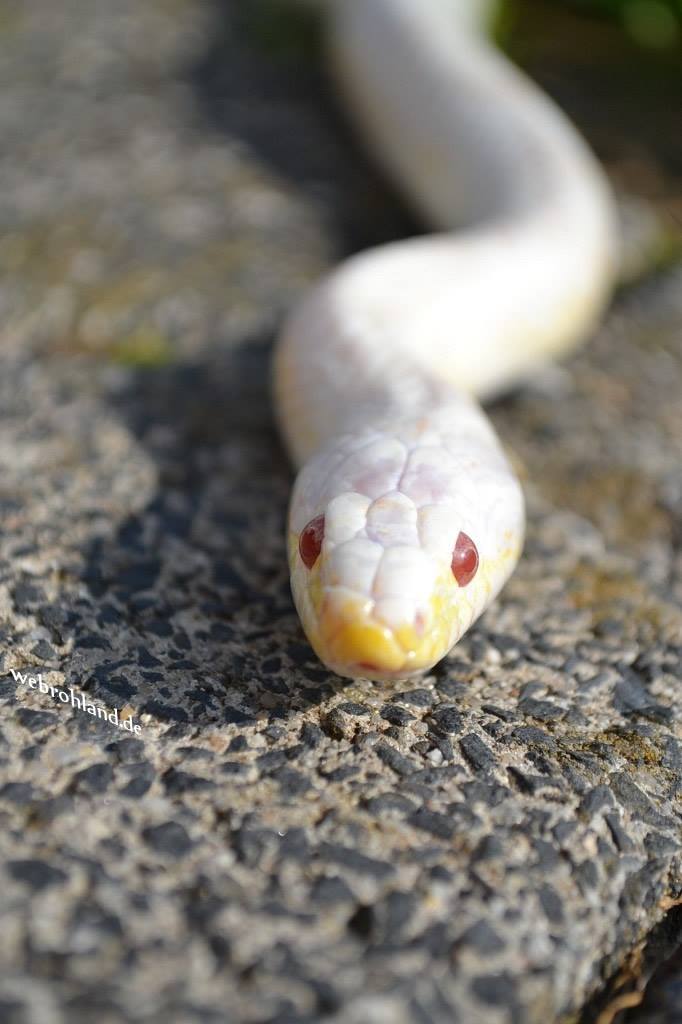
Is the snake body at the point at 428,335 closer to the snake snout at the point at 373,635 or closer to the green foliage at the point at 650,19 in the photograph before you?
the snake snout at the point at 373,635

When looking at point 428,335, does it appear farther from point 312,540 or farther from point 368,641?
point 368,641

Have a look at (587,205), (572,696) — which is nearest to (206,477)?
(572,696)

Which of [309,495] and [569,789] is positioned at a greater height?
[309,495]

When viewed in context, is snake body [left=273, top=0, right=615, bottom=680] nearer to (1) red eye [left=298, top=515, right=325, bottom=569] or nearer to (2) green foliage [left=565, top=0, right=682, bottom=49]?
(1) red eye [left=298, top=515, right=325, bottom=569]

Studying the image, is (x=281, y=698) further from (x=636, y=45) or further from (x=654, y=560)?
(x=636, y=45)

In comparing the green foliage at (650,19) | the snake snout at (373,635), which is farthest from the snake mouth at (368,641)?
the green foliage at (650,19)

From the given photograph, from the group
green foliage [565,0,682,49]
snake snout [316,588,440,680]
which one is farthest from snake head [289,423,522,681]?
green foliage [565,0,682,49]

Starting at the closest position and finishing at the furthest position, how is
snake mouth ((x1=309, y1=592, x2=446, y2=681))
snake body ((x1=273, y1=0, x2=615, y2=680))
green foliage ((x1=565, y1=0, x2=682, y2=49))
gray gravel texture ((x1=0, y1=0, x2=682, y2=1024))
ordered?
1. gray gravel texture ((x1=0, y1=0, x2=682, y2=1024))
2. snake mouth ((x1=309, y1=592, x2=446, y2=681))
3. snake body ((x1=273, y1=0, x2=615, y2=680))
4. green foliage ((x1=565, y1=0, x2=682, y2=49))
